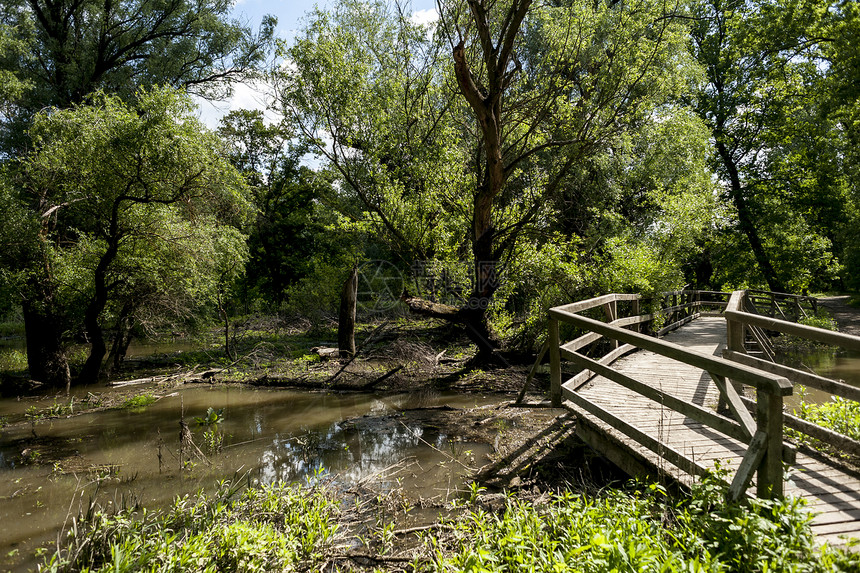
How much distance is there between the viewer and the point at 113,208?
40.9ft

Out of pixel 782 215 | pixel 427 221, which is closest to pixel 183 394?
pixel 427 221

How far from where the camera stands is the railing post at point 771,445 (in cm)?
338

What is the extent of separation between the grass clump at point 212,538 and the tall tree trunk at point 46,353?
1080 centimetres

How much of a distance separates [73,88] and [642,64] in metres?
19.4

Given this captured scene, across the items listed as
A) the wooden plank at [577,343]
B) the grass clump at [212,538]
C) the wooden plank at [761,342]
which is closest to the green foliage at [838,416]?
the wooden plank at [577,343]

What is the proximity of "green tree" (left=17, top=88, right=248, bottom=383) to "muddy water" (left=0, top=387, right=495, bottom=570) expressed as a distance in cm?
347

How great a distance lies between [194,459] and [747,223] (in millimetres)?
25614

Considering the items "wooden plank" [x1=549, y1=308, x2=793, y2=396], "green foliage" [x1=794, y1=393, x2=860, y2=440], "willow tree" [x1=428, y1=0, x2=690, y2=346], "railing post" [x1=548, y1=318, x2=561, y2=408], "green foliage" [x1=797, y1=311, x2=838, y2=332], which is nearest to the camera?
"wooden plank" [x1=549, y1=308, x2=793, y2=396]

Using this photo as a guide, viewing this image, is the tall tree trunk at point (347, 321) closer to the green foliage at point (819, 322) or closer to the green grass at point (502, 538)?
the green grass at point (502, 538)

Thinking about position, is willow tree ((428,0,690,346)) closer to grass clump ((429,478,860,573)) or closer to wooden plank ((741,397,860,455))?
wooden plank ((741,397,860,455))

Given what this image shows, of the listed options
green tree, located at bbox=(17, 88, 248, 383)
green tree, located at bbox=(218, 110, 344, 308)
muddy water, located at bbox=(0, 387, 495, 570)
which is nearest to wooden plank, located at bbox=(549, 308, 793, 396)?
muddy water, located at bbox=(0, 387, 495, 570)

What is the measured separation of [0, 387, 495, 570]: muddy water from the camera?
19.1ft

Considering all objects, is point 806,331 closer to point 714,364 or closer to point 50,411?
point 714,364

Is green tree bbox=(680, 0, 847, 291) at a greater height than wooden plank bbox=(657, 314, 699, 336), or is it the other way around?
green tree bbox=(680, 0, 847, 291)
